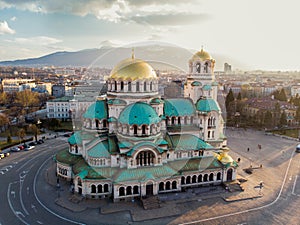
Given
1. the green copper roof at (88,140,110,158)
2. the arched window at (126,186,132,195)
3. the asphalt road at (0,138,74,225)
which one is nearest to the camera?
the asphalt road at (0,138,74,225)

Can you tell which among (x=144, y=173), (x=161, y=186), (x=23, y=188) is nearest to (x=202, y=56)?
(x=144, y=173)

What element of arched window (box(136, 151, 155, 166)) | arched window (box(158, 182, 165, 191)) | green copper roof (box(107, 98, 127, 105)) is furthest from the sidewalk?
green copper roof (box(107, 98, 127, 105))

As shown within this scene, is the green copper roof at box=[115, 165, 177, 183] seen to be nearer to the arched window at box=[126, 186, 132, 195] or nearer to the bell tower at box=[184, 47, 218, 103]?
the arched window at box=[126, 186, 132, 195]

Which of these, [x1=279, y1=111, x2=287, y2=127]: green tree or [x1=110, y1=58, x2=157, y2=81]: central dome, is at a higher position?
[x1=110, y1=58, x2=157, y2=81]: central dome

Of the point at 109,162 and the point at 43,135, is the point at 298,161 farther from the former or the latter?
the point at 43,135

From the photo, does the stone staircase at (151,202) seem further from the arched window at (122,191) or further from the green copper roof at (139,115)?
the green copper roof at (139,115)

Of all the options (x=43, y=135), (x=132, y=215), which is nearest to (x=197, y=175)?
(x=132, y=215)
